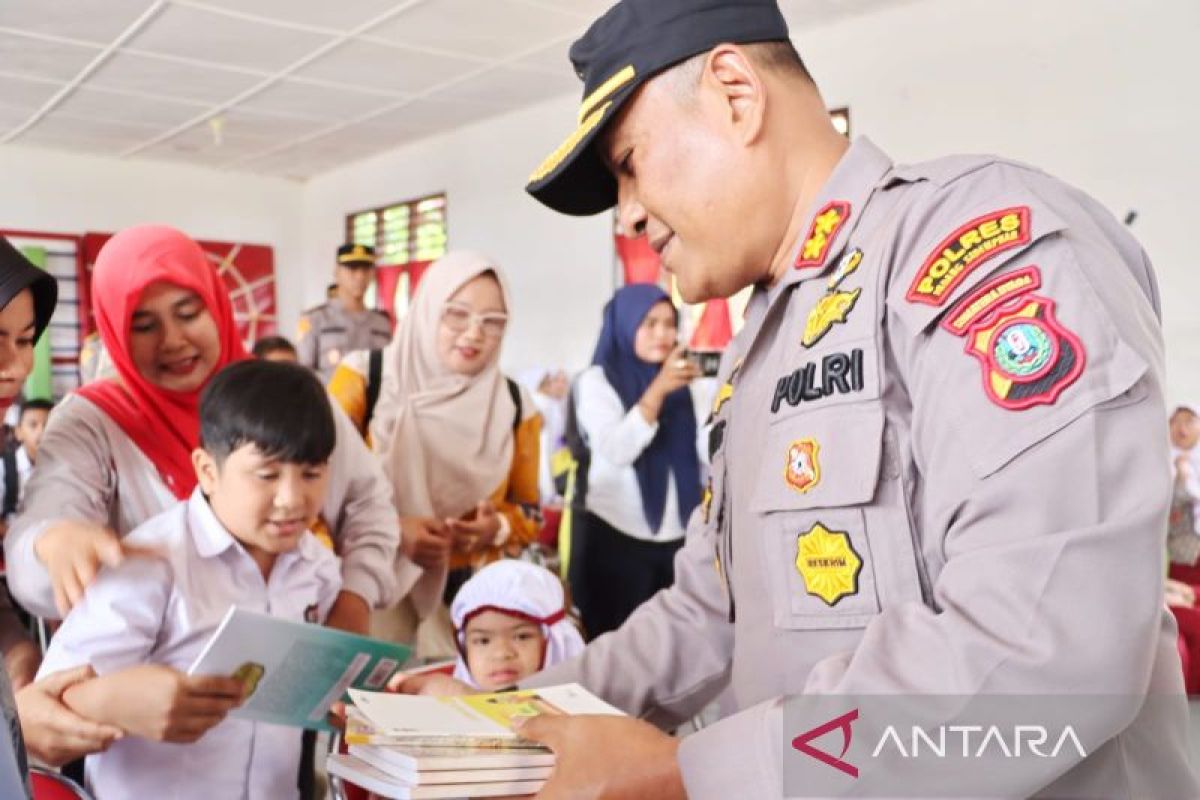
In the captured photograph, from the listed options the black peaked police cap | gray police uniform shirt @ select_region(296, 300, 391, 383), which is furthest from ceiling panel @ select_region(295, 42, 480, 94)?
the black peaked police cap

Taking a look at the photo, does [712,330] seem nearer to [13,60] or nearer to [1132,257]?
[13,60]

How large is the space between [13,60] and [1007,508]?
6.19 meters

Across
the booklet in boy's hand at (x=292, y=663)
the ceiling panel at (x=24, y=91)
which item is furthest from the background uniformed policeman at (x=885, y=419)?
the ceiling panel at (x=24, y=91)

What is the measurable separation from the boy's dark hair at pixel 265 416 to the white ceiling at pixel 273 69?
3440mm

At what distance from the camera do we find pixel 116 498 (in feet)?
6.08

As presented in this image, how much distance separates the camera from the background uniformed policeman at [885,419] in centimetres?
72

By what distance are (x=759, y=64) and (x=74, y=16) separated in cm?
490

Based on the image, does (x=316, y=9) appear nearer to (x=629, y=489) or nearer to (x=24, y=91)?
(x=24, y=91)

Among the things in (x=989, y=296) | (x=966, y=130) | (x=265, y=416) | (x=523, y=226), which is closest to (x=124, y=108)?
(x=523, y=226)

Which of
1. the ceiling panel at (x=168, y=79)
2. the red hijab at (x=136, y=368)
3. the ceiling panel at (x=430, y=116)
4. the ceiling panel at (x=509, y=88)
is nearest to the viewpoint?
the red hijab at (x=136, y=368)

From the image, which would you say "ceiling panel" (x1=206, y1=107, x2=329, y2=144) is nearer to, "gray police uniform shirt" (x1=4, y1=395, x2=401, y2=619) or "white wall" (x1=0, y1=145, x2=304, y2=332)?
"white wall" (x1=0, y1=145, x2=304, y2=332)

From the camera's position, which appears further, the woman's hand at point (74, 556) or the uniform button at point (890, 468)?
the woman's hand at point (74, 556)

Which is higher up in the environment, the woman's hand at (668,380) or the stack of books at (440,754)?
the woman's hand at (668,380)

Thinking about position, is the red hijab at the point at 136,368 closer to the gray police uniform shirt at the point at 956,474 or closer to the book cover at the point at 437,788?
the book cover at the point at 437,788
